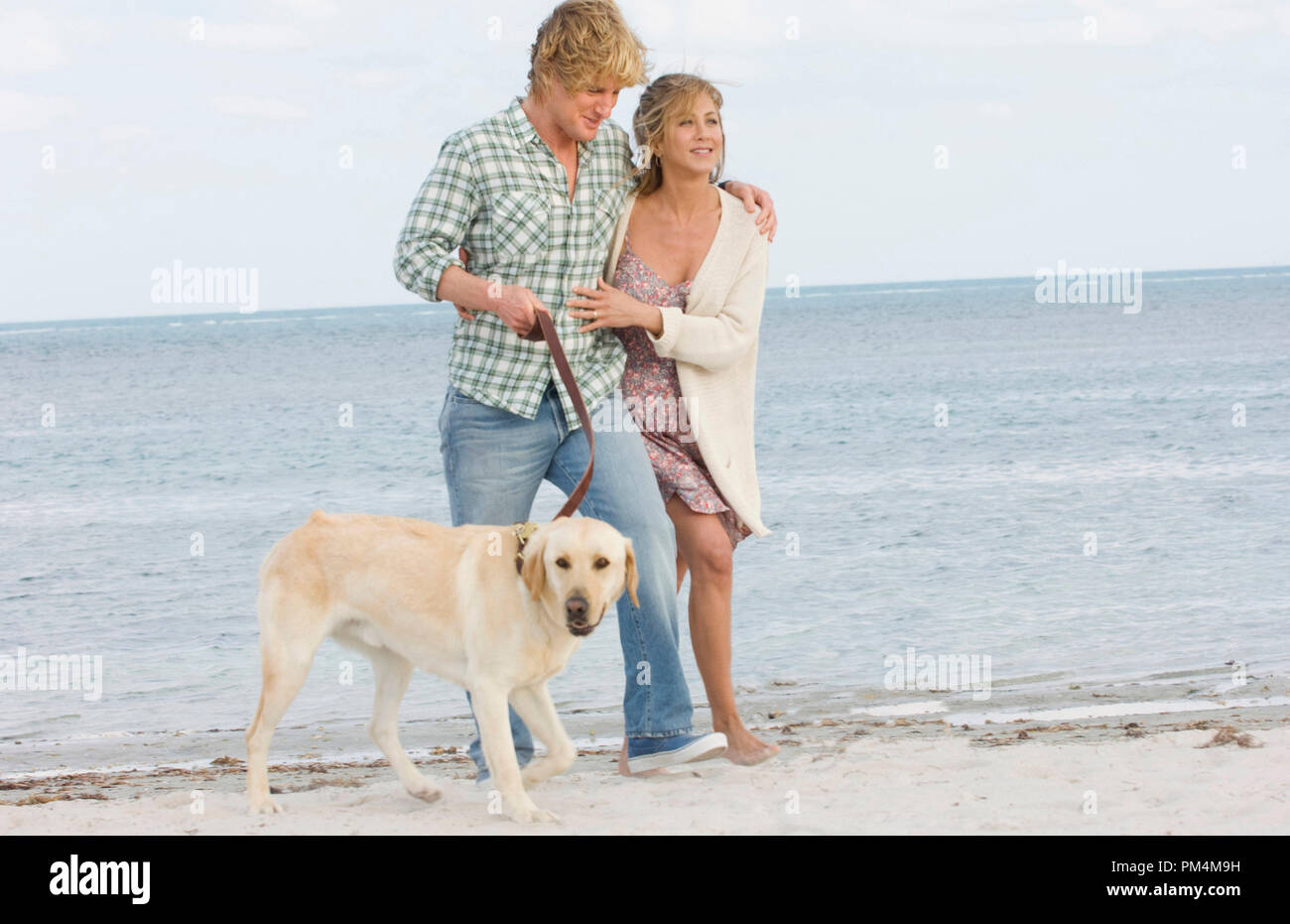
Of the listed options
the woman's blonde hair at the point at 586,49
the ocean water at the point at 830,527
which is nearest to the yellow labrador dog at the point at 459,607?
the woman's blonde hair at the point at 586,49

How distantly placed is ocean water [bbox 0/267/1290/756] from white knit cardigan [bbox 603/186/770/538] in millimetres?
2346

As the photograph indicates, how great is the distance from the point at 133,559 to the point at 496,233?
314 inches

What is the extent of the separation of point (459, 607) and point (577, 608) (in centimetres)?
47

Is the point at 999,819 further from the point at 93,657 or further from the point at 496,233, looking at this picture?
the point at 93,657

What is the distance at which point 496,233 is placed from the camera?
432 centimetres

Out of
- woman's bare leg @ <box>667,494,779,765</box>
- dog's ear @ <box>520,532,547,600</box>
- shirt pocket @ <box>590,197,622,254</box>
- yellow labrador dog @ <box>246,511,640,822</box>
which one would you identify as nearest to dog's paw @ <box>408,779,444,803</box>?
yellow labrador dog @ <box>246,511,640,822</box>

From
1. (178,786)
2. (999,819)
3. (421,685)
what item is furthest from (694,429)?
(421,685)

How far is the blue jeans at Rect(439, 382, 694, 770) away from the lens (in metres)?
4.37

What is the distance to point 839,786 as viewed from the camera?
14.4 ft

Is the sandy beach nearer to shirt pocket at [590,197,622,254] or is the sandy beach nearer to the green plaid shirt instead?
the green plaid shirt

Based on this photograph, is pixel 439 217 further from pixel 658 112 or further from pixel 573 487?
pixel 573 487

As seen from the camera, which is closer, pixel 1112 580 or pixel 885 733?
pixel 885 733

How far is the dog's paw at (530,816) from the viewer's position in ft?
13.0

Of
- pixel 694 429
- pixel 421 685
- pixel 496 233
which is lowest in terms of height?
pixel 421 685
